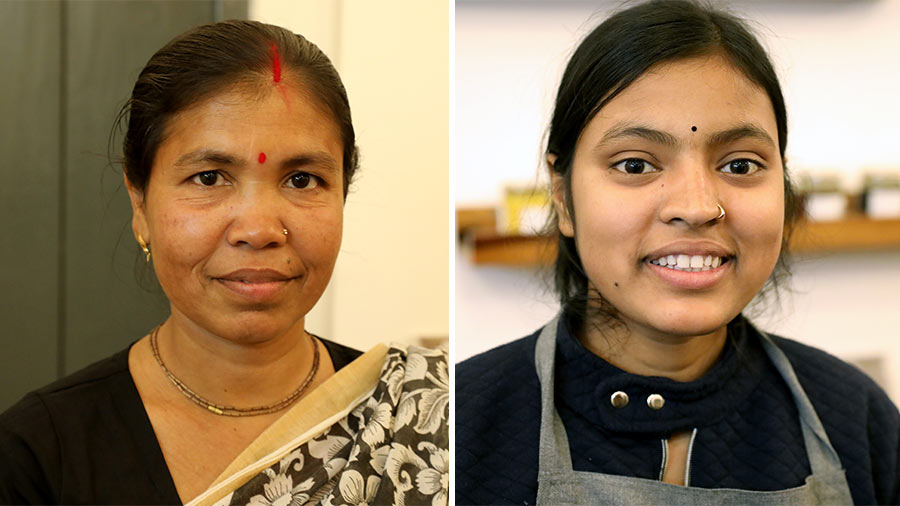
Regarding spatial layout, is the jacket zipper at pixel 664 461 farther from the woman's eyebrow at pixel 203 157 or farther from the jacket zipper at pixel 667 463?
the woman's eyebrow at pixel 203 157

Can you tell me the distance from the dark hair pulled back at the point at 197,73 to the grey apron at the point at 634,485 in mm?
342

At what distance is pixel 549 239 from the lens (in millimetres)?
816

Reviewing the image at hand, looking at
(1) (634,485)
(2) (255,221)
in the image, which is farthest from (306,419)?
(1) (634,485)

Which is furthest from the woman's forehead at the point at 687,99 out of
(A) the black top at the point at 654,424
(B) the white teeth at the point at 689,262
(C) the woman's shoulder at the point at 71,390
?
(C) the woman's shoulder at the point at 71,390

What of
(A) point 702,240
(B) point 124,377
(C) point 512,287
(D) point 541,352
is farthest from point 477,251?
(B) point 124,377

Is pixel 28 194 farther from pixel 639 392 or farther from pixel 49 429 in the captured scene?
pixel 639 392

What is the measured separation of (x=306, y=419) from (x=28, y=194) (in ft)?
0.95

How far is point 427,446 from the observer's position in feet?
2.43

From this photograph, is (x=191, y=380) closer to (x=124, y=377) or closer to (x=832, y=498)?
(x=124, y=377)

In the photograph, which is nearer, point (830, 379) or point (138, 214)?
point (138, 214)

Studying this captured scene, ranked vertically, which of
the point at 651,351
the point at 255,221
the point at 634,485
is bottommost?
the point at 634,485

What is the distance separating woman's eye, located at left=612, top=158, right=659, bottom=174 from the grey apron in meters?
0.18

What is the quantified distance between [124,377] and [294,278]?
16 cm

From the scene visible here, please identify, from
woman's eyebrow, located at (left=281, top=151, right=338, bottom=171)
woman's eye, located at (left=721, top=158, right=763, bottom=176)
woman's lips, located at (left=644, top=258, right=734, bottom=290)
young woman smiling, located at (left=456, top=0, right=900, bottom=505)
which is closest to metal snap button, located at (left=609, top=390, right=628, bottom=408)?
young woman smiling, located at (left=456, top=0, right=900, bottom=505)
